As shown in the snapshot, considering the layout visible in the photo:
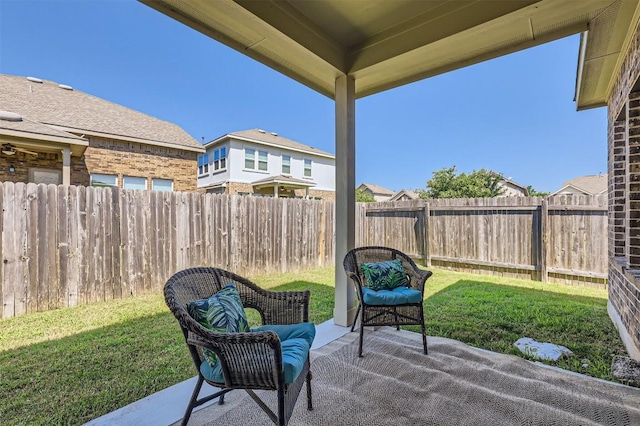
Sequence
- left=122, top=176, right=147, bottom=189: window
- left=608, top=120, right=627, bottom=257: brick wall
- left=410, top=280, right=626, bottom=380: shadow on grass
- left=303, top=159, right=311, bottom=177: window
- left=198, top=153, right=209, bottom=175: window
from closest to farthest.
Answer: left=410, top=280, right=626, bottom=380: shadow on grass
left=608, top=120, right=627, bottom=257: brick wall
left=122, top=176, right=147, bottom=189: window
left=198, top=153, right=209, bottom=175: window
left=303, top=159, right=311, bottom=177: window

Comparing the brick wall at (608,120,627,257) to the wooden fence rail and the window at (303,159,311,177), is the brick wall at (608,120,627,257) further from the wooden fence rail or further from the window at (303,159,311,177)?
the window at (303,159,311,177)

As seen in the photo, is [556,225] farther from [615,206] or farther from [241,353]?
[241,353]

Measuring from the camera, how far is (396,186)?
24.6 meters

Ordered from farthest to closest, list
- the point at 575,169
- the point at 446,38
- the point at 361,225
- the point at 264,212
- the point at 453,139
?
the point at 453,139 < the point at 575,169 < the point at 361,225 < the point at 264,212 < the point at 446,38

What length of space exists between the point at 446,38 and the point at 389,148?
730 inches

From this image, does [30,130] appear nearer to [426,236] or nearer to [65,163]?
[65,163]

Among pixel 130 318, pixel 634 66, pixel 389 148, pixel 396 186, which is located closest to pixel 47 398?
pixel 130 318

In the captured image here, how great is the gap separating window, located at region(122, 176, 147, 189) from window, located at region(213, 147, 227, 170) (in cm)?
475

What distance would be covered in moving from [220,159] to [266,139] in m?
2.23

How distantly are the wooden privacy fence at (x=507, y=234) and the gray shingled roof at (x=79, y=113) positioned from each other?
21.7 feet

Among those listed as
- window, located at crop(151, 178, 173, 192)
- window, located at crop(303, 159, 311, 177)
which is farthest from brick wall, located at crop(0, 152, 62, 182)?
window, located at crop(303, 159, 311, 177)

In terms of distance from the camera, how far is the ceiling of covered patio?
6.89 feet

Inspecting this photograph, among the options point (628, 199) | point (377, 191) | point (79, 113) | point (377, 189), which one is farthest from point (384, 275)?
point (377, 189)

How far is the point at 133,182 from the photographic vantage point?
8.16 m
